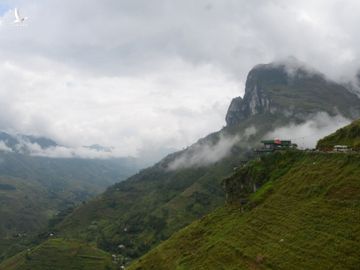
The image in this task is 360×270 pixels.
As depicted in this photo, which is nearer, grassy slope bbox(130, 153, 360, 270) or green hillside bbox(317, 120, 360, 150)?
grassy slope bbox(130, 153, 360, 270)

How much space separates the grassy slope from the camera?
9156 cm

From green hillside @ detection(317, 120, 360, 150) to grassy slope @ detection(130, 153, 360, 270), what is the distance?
42.5 ft

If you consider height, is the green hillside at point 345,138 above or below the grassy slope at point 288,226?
above

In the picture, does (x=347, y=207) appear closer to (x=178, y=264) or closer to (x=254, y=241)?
(x=254, y=241)

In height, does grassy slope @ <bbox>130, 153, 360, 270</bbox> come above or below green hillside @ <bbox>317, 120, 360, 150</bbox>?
below

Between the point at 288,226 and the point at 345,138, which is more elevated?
the point at 345,138

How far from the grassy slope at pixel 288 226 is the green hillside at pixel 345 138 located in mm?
12958

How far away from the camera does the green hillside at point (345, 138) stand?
476 feet

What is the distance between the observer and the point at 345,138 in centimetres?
15212

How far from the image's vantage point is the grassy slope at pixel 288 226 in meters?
91.6

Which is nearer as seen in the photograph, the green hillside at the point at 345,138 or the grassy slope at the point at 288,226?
the grassy slope at the point at 288,226

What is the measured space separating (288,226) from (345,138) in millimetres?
56226

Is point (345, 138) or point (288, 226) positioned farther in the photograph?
point (345, 138)

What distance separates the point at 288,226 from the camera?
110 meters
